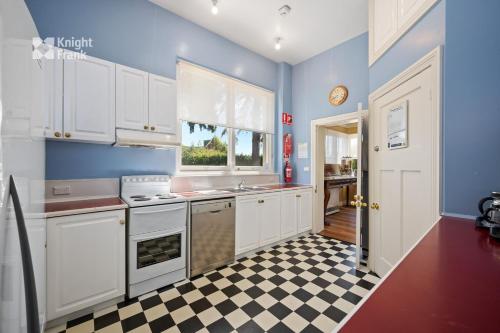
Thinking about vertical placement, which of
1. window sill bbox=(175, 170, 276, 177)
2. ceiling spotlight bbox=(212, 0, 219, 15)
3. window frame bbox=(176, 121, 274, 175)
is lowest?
window sill bbox=(175, 170, 276, 177)

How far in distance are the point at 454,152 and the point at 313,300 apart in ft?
5.22

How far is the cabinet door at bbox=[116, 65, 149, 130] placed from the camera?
203 cm

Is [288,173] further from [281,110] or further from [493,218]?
[493,218]

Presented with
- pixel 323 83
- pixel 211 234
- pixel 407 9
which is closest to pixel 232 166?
pixel 211 234

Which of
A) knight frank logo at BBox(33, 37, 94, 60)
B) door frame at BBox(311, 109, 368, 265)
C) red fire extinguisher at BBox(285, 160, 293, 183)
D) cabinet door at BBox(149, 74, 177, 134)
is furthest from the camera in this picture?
red fire extinguisher at BBox(285, 160, 293, 183)

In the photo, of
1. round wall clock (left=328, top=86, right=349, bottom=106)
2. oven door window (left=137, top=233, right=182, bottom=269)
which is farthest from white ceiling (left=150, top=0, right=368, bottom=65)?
oven door window (left=137, top=233, right=182, bottom=269)

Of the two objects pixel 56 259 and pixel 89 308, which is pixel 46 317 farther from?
pixel 56 259

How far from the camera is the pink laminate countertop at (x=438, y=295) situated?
0.38m

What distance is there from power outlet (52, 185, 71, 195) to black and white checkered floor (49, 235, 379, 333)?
1117 millimetres

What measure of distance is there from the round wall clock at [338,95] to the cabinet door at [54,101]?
11.5 feet

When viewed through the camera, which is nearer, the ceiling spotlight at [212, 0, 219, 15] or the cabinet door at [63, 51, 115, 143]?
the cabinet door at [63, 51, 115, 143]

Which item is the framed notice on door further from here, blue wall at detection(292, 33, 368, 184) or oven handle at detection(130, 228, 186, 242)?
oven handle at detection(130, 228, 186, 242)

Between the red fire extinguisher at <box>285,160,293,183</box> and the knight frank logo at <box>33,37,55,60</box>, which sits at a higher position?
the knight frank logo at <box>33,37,55,60</box>

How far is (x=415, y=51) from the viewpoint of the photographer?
62.0 inches
